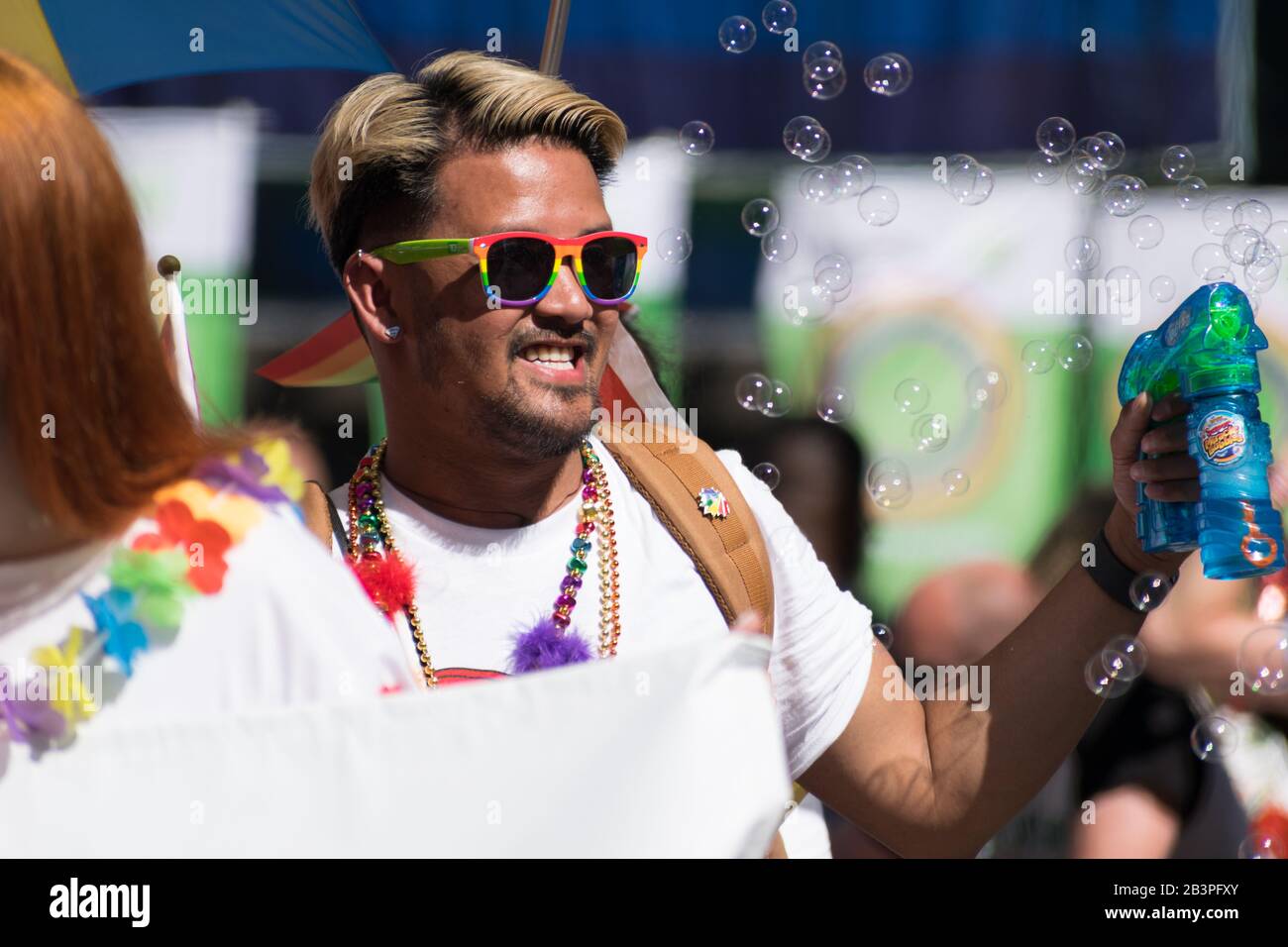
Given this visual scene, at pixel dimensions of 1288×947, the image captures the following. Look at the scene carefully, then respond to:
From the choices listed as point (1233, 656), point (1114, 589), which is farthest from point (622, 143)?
point (1233, 656)

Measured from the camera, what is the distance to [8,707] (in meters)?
1.39

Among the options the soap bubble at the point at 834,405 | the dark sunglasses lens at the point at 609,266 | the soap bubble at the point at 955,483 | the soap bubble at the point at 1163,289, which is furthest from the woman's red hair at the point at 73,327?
the soap bubble at the point at 1163,289

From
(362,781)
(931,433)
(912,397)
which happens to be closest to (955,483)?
(931,433)

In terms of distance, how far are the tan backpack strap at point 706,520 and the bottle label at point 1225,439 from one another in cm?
64

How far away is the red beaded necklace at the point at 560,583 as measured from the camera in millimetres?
1998

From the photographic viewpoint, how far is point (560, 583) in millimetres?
2104

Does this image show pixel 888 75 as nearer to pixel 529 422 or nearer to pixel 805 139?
pixel 805 139

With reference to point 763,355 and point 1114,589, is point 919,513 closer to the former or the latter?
point 763,355

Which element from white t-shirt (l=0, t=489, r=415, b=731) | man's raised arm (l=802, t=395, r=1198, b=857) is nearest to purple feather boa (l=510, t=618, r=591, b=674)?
man's raised arm (l=802, t=395, r=1198, b=857)

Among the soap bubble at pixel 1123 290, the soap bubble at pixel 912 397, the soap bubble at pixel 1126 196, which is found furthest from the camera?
the soap bubble at pixel 1123 290

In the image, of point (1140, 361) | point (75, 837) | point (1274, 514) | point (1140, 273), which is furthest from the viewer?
point (1140, 273)

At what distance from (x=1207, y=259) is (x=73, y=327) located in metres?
1.72

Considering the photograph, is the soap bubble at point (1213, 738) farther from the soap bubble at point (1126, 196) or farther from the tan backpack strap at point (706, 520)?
the soap bubble at point (1126, 196)

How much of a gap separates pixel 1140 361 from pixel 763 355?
257 centimetres
